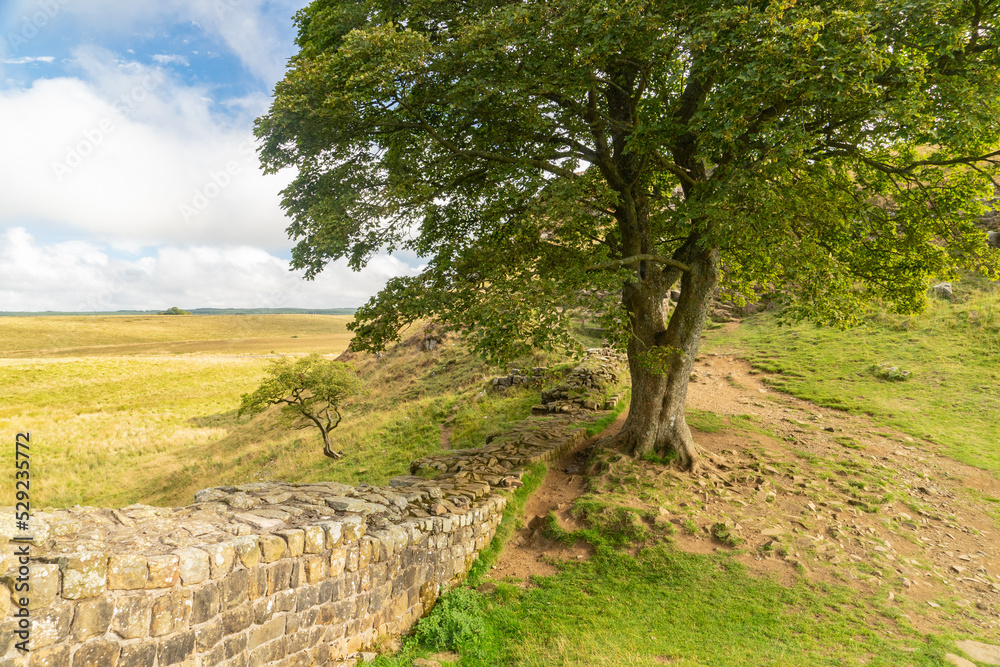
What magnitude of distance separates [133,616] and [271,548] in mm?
1273

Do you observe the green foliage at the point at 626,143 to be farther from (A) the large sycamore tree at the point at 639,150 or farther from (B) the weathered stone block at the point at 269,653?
(B) the weathered stone block at the point at 269,653

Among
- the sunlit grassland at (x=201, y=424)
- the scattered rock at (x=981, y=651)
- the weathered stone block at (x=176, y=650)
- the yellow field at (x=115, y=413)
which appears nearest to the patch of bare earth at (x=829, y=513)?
the scattered rock at (x=981, y=651)

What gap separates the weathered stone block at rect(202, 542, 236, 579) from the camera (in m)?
4.57

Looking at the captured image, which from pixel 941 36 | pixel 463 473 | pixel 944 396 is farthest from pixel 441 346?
pixel 941 36

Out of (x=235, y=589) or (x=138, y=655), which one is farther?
(x=235, y=589)

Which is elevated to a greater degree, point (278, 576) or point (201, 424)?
point (278, 576)

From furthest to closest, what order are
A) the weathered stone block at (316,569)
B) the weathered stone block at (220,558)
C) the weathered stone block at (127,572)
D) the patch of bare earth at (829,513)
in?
the patch of bare earth at (829,513), the weathered stone block at (316,569), the weathered stone block at (220,558), the weathered stone block at (127,572)

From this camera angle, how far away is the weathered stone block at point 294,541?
5.28 m

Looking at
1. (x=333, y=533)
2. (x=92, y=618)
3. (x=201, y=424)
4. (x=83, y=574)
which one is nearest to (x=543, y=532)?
(x=333, y=533)

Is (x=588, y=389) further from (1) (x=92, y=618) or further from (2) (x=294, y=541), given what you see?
(1) (x=92, y=618)

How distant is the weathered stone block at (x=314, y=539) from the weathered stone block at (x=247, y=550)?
0.59 m

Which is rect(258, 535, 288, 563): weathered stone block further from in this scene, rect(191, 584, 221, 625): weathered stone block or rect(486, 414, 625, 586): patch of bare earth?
rect(486, 414, 625, 586): patch of bare earth

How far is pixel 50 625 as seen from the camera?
3.60m

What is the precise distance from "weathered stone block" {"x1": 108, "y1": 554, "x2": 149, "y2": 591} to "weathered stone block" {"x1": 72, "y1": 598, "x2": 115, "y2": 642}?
13 cm
